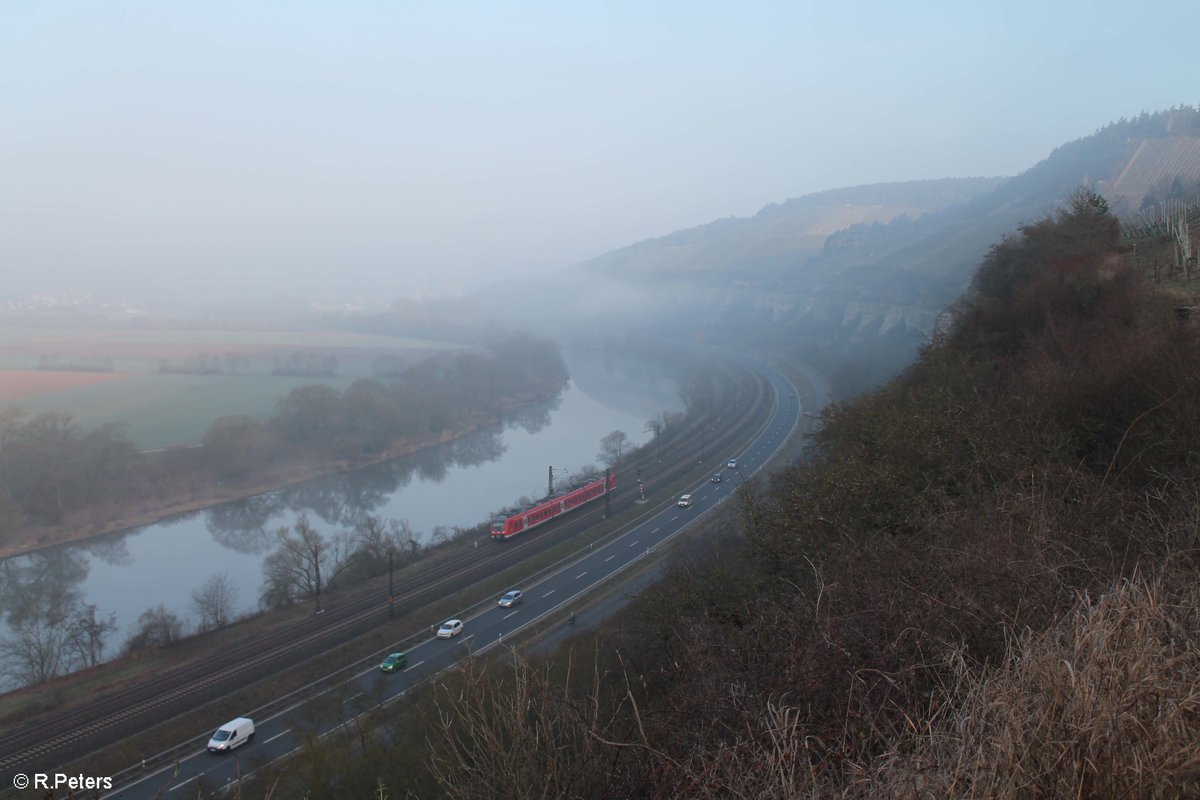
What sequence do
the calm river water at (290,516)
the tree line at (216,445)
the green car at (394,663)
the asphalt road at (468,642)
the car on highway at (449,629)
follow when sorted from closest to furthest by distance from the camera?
the asphalt road at (468,642)
the green car at (394,663)
the car on highway at (449,629)
the calm river water at (290,516)
the tree line at (216,445)

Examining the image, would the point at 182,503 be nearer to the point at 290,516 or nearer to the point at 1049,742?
the point at 290,516

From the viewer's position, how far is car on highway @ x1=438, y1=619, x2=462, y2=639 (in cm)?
759

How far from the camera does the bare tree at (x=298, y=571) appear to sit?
9375 millimetres

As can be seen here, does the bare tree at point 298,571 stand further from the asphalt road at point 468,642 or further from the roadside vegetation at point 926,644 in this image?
the roadside vegetation at point 926,644

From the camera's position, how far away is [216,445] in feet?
53.4

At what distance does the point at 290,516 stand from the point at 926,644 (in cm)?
1431

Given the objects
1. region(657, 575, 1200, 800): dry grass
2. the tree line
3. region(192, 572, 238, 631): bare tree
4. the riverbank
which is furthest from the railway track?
the tree line

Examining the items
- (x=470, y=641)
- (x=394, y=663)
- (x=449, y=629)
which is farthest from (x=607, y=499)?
(x=470, y=641)

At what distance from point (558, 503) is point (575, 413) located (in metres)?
12.1

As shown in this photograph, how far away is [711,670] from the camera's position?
6.15ft

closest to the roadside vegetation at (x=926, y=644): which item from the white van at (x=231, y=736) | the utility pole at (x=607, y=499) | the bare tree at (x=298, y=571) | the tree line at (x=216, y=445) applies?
the white van at (x=231, y=736)

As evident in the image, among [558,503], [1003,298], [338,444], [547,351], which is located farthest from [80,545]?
[547,351]

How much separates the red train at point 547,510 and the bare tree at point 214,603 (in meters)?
3.74

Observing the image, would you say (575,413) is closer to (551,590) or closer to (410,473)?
(410,473)
